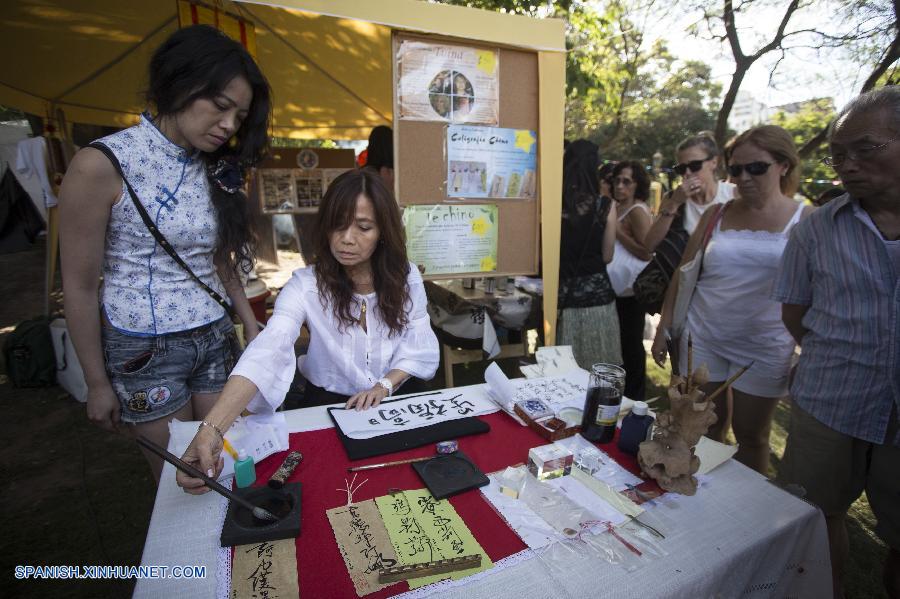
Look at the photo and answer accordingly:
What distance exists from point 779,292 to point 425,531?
1.71 m

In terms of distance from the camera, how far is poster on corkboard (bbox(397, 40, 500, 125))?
225 centimetres

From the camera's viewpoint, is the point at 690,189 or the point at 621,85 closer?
the point at 690,189

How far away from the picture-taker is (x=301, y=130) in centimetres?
584

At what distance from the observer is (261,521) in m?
1.00

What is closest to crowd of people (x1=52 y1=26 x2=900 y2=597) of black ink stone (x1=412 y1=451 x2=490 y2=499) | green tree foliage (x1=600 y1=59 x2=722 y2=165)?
black ink stone (x1=412 y1=451 x2=490 y2=499)

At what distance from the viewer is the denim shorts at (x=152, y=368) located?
1.47 metres

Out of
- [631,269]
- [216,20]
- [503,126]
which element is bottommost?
[631,269]

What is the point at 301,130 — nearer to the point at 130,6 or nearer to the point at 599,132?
the point at 130,6

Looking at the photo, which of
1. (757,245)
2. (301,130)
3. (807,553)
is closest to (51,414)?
(301,130)

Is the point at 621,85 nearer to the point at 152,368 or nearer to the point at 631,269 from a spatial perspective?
the point at 631,269

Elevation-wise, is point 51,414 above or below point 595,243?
below

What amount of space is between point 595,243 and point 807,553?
209 cm

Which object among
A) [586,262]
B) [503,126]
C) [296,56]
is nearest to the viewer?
[503,126]

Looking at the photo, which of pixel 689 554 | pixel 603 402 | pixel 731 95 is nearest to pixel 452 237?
pixel 603 402
